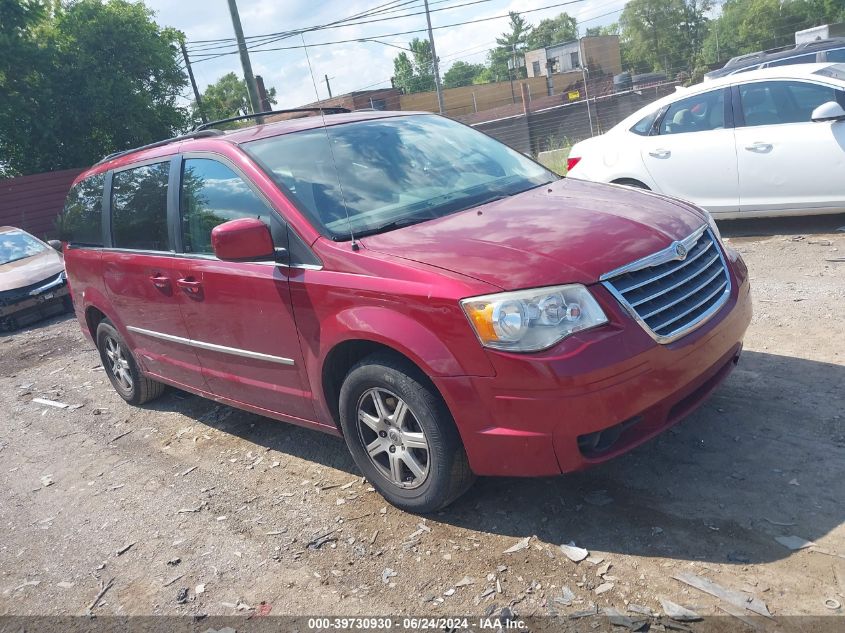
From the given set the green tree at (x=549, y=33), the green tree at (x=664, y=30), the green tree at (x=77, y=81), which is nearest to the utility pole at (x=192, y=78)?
the green tree at (x=77, y=81)

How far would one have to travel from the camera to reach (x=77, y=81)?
25.0 m

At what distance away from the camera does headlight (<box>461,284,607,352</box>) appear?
296cm

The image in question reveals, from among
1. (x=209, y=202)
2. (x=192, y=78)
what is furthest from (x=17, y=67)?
(x=209, y=202)

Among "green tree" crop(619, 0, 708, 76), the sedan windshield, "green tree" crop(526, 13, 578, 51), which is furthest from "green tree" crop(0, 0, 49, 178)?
"green tree" crop(526, 13, 578, 51)

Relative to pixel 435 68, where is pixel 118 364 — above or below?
below

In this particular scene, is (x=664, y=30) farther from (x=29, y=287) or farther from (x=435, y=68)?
(x=29, y=287)

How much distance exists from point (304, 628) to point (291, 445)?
6.21 ft

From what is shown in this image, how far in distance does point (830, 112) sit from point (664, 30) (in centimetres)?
6242

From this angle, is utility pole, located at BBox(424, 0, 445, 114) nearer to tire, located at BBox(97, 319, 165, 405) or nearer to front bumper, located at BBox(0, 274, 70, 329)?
front bumper, located at BBox(0, 274, 70, 329)

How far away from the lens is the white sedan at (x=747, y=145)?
22.3ft

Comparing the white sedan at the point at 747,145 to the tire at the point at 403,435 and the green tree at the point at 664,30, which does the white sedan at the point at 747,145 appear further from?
the green tree at the point at 664,30

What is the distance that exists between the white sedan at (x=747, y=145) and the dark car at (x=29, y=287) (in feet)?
27.1

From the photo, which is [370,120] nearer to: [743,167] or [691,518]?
[691,518]

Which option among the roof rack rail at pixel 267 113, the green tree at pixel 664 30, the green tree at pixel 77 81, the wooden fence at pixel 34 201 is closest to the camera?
the roof rack rail at pixel 267 113
